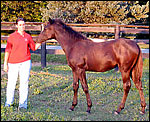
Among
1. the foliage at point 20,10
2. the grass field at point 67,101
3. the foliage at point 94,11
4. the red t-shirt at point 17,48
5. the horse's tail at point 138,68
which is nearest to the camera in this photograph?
the grass field at point 67,101

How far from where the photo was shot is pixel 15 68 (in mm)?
5324

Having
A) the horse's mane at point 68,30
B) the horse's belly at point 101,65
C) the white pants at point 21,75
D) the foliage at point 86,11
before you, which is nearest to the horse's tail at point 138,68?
the horse's belly at point 101,65

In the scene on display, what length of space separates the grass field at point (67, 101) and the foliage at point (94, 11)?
694 centimetres

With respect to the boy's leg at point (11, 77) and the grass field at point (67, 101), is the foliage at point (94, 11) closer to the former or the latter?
the grass field at point (67, 101)

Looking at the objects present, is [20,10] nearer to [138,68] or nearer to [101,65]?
[101,65]

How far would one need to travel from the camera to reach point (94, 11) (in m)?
16.2

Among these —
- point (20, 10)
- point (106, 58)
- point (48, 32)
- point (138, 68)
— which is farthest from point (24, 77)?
point (20, 10)

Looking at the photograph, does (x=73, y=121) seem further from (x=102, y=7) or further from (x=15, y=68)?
(x=102, y=7)

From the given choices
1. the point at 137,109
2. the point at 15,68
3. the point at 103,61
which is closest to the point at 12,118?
the point at 15,68

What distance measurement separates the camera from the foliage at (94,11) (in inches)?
611

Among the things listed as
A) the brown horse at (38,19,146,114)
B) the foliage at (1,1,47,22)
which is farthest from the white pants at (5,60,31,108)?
the foliage at (1,1,47,22)

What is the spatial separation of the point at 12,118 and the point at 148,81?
524 cm

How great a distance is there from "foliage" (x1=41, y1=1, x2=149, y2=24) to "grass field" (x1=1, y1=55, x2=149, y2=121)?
6935mm

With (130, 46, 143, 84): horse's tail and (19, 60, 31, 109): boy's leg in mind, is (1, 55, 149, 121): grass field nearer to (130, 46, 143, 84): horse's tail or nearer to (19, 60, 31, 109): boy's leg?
(19, 60, 31, 109): boy's leg
